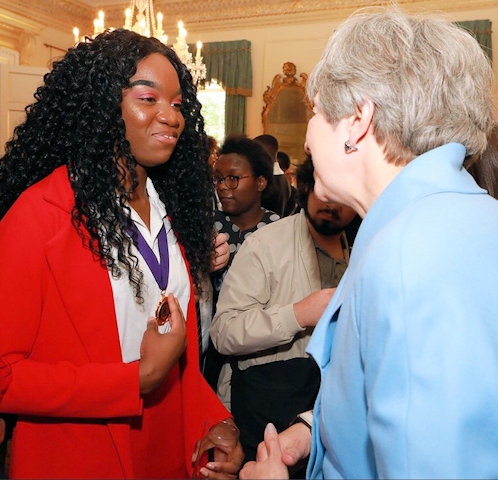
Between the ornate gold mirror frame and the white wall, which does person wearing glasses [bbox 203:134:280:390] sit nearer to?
the ornate gold mirror frame

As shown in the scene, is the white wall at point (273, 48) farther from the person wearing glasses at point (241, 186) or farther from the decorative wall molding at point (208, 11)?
the person wearing glasses at point (241, 186)

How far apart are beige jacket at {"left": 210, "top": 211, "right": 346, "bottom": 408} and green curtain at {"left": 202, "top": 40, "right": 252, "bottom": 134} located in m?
7.50

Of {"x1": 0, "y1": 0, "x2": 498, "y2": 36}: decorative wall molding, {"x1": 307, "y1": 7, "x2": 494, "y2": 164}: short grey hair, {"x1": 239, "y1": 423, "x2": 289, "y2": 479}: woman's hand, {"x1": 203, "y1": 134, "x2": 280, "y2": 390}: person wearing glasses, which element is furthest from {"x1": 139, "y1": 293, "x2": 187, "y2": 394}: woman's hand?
{"x1": 0, "y1": 0, "x2": 498, "y2": 36}: decorative wall molding

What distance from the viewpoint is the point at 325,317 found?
0.99 metres

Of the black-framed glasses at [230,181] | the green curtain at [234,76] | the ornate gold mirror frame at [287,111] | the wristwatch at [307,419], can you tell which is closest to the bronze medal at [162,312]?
the wristwatch at [307,419]

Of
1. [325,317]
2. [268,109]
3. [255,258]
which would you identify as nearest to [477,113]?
[325,317]

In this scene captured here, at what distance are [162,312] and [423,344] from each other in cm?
85

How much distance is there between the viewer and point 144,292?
149 centimetres

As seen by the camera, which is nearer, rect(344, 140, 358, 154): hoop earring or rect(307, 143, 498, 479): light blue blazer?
rect(307, 143, 498, 479): light blue blazer

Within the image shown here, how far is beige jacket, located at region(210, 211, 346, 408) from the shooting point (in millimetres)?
1980

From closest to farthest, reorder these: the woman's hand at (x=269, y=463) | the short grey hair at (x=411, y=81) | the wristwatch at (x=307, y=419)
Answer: the short grey hair at (x=411, y=81) < the woman's hand at (x=269, y=463) < the wristwatch at (x=307, y=419)

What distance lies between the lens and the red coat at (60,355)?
1280 millimetres

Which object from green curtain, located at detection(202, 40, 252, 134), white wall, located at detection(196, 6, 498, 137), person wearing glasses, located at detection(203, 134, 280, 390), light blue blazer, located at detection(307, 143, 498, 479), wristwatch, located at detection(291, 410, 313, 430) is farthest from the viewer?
green curtain, located at detection(202, 40, 252, 134)

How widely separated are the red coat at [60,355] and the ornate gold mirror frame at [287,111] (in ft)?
25.9
